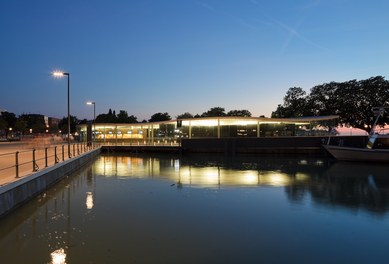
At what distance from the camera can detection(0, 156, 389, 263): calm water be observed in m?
7.49

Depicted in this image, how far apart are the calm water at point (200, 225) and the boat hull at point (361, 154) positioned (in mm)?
14731

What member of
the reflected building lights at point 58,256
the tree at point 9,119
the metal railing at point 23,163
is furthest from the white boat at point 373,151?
the tree at point 9,119

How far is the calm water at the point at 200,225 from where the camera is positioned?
7488mm

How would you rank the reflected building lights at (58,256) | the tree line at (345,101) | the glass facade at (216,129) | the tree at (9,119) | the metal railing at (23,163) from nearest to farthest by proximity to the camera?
the reflected building lights at (58,256)
the metal railing at (23,163)
the glass facade at (216,129)
the tree line at (345,101)
the tree at (9,119)

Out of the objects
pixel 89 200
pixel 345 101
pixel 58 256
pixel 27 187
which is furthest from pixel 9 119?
pixel 58 256

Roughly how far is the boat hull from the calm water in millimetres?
14731

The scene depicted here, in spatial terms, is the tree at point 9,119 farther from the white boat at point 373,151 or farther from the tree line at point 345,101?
the white boat at point 373,151

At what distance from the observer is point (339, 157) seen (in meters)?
33.6

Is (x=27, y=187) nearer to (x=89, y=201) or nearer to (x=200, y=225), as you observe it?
(x=89, y=201)

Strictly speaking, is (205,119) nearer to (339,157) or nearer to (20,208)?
(339,157)

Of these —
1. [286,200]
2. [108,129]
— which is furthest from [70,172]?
[108,129]

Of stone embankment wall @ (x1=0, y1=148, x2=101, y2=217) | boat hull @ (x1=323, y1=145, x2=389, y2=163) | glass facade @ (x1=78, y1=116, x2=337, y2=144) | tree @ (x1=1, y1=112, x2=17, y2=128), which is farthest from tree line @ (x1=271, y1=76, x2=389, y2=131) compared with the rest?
tree @ (x1=1, y1=112, x2=17, y2=128)

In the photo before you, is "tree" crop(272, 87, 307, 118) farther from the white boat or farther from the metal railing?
the metal railing

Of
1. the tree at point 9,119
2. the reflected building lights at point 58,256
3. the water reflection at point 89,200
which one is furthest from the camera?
the tree at point 9,119
